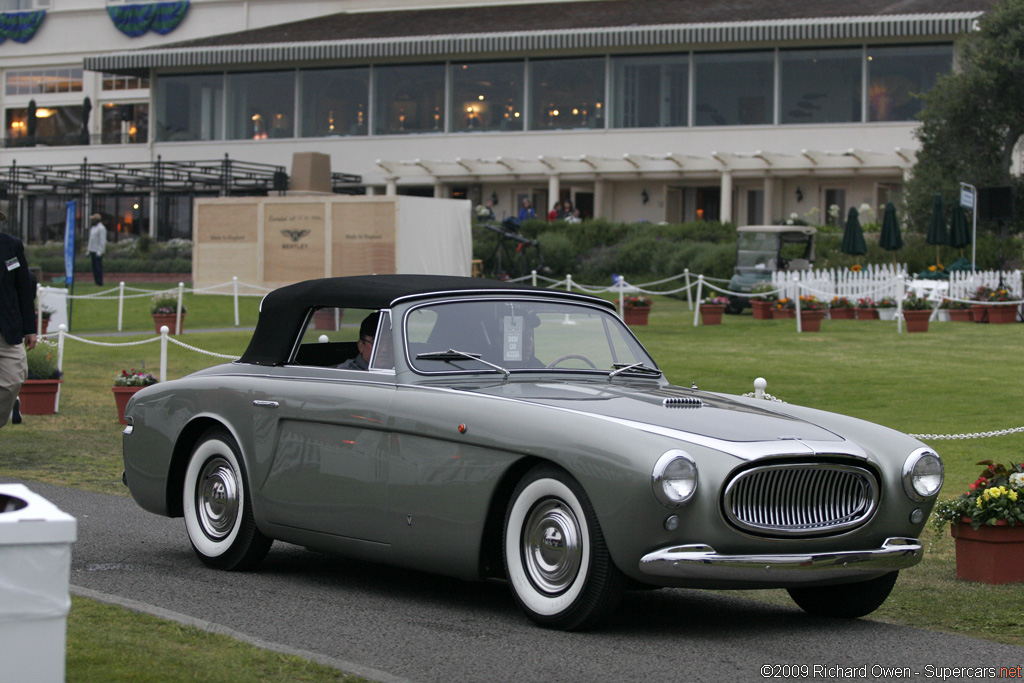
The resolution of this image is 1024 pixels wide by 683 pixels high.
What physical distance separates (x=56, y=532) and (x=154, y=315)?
2389cm

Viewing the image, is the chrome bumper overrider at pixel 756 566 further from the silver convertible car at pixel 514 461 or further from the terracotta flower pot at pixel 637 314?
the terracotta flower pot at pixel 637 314

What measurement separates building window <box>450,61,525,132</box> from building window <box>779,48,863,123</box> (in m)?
10.4

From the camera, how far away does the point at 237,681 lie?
463cm

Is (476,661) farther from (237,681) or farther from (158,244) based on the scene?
(158,244)

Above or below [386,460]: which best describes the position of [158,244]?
above

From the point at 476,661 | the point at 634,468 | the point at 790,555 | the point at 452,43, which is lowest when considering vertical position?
the point at 476,661

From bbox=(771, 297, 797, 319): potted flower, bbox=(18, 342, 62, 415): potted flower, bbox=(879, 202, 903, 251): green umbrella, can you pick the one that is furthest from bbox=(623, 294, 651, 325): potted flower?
bbox=(18, 342, 62, 415): potted flower

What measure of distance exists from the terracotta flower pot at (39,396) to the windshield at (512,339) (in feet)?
30.0

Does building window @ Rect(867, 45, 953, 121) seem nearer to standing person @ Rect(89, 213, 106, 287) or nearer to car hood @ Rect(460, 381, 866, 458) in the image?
standing person @ Rect(89, 213, 106, 287)

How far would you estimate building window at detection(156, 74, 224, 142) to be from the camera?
56875mm

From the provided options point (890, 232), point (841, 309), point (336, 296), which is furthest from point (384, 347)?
point (890, 232)

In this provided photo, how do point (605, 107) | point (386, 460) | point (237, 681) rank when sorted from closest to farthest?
point (237, 681)
point (386, 460)
point (605, 107)

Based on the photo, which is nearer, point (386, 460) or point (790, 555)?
point (790, 555)

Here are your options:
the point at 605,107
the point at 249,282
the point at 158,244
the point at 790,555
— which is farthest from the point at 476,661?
the point at 605,107
